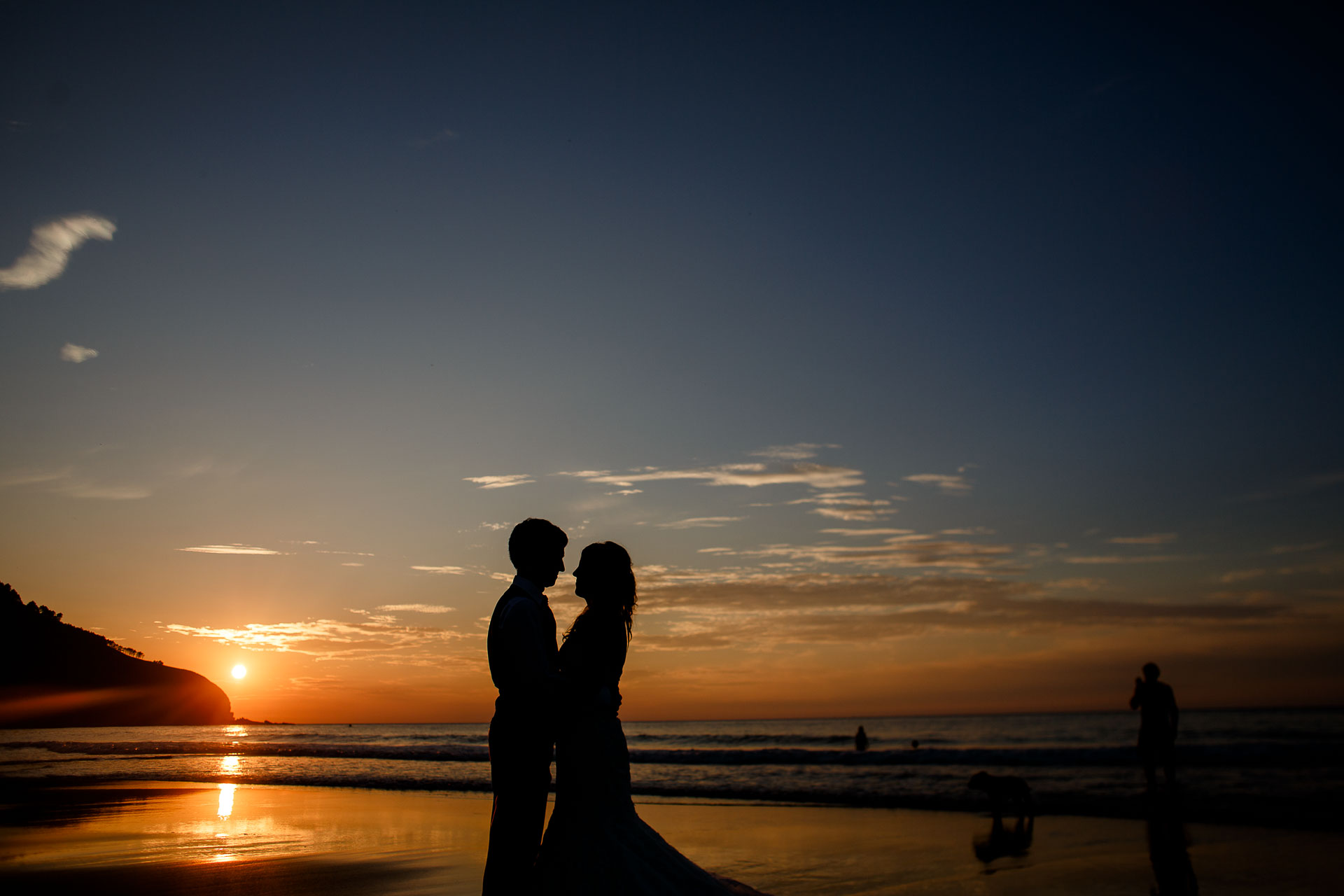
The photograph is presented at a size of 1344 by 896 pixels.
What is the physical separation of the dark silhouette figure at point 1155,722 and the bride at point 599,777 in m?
9.74

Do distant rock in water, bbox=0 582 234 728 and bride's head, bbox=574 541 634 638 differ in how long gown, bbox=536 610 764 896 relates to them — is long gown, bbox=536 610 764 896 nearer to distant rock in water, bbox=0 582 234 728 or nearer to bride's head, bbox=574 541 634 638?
bride's head, bbox=574 541 634 638

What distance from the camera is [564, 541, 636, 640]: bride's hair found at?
3539 mm

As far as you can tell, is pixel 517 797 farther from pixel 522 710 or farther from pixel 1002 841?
pixel 1002 841

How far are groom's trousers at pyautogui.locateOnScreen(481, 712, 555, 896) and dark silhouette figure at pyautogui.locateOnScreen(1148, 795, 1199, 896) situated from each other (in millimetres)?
6039

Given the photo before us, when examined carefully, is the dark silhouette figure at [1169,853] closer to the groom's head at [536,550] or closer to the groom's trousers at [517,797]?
the groom's trousers at [517,797]

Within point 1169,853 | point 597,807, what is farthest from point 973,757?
point 597,807

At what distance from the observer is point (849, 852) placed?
8508mm

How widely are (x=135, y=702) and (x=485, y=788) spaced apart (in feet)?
435

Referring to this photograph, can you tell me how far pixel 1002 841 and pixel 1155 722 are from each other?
353 centimetres

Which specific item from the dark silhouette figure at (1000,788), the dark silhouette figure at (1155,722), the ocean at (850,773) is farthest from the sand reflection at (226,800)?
the dark silhouette figure at (1155,722)

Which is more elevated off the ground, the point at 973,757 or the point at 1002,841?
the point at 1002,841

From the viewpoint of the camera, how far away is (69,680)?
101 m

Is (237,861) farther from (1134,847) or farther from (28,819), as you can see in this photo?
(1134,847)

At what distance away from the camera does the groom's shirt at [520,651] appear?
3148 millimetres
